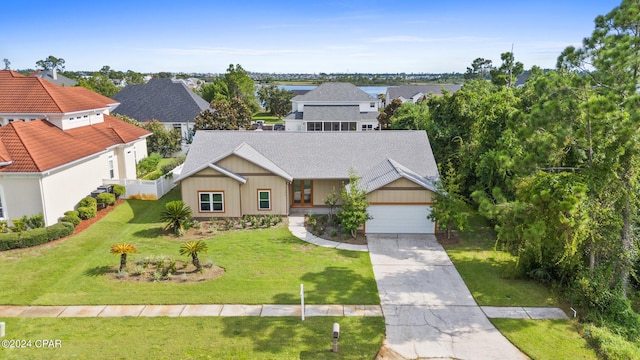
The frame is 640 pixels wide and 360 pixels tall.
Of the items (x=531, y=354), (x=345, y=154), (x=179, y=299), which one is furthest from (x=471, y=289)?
(x=345, y=154)

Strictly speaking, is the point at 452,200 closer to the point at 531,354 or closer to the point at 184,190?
the point at 531,354

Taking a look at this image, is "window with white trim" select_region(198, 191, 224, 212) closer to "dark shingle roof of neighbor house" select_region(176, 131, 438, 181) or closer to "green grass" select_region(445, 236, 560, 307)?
"dark shingle roof of neighbor house" select_region(176, 131, 438, 181)

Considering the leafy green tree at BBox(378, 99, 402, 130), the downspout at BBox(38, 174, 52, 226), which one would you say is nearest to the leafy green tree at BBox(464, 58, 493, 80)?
the leafy green tree at BBox(378, 99, 402, 130)

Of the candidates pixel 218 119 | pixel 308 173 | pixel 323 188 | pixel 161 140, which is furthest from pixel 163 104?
pixel 323 188

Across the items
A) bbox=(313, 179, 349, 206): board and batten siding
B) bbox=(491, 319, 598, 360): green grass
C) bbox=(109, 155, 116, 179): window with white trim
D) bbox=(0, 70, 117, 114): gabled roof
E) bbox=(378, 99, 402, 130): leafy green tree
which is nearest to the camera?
bbox=(491, 319, 598, 360): green grass

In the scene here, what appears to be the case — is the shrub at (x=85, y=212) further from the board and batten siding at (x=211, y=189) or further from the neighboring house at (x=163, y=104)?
the neighboring house at (x=163, y=104)

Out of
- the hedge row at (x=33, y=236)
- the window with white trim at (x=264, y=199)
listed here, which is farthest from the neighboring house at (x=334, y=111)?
the hedge row at (x=33, y=236)
